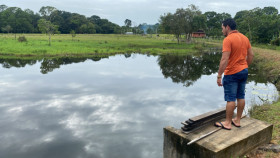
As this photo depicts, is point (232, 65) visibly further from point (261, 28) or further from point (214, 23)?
point (214, 23)

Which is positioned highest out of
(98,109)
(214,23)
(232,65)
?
(214,23)

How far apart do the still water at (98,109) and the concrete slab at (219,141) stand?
2.28 m

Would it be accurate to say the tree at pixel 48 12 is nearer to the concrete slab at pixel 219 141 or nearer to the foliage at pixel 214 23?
the foliage at pixel 214 23

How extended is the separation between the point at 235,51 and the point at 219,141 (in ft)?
5.93

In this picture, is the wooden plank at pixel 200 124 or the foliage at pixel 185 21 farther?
the foliage at pixel 185 21

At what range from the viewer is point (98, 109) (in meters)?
10.3

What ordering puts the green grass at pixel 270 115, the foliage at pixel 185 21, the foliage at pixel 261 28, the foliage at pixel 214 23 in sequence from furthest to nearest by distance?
the foliage at pixel 214 23 → the foliage at pixel 185 21 → the foliage at pixel 261 28 → the green grass at pixel 270 115

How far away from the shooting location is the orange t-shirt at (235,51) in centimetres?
445

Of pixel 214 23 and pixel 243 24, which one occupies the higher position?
pixel 214 23

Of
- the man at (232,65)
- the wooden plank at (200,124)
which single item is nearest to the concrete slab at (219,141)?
the wooden plank at (200,124)

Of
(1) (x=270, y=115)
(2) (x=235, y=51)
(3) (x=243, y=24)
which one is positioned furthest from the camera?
(3) (x=243, y=24)

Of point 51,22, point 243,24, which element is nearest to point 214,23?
point 243,24

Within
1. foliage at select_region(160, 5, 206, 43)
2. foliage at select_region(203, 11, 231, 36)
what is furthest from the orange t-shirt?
foliage at select_region(203, 11, 231, 36)

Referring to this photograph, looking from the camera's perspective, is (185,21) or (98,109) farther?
(185,21)
